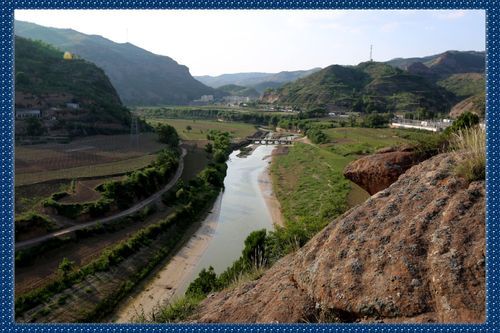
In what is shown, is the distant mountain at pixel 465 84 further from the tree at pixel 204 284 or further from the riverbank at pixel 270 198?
the tree at pixel 204 284

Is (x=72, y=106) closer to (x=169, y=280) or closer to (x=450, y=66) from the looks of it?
(x=169, y=280)

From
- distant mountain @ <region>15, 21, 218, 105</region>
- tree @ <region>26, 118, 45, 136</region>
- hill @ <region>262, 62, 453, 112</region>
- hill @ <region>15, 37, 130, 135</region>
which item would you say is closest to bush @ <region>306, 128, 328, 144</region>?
hill @ <region>15, 37, 130, 135</region>

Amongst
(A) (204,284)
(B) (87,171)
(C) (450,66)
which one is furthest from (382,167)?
(C) (450,66)

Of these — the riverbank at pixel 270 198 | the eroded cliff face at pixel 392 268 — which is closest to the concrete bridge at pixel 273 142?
the riverbank at pixel 270 198

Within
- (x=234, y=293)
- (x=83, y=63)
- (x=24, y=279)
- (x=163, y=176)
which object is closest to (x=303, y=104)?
(x=83, y=63)

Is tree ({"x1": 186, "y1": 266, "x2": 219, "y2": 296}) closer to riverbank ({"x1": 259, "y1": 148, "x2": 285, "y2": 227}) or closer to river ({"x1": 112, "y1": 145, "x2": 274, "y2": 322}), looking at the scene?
river ({"x1": 112, "y1": 145, "x2": 274, "y2": 322})
